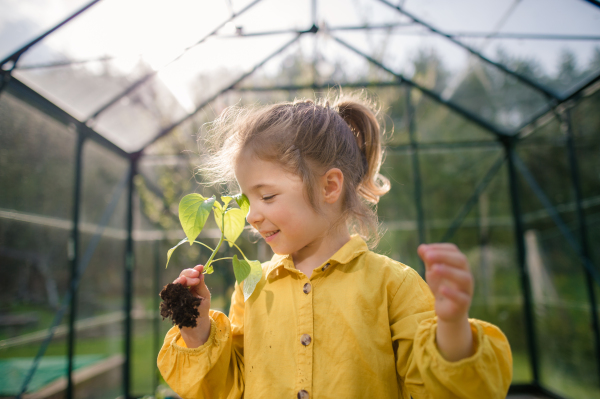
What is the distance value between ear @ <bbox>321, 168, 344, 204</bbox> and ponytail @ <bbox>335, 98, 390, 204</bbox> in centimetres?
16

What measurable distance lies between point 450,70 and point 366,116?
2.26 metres

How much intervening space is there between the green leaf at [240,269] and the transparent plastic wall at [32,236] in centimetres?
149

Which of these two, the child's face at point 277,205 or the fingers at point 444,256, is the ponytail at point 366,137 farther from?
the fingers at point 444,256

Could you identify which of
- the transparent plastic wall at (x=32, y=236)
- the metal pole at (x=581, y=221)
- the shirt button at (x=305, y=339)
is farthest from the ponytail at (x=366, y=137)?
the metal pole at (x=581, y=221)

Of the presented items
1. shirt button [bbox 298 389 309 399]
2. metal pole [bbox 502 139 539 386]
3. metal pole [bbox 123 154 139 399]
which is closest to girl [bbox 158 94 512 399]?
shirt button [bbox 298 389 309 399]

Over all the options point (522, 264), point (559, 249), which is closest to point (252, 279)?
point (559, 249)

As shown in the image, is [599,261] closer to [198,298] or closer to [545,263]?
[545,263]

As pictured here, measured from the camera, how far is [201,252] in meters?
3.25

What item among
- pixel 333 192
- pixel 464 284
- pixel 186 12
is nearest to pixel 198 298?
pixel 333 192

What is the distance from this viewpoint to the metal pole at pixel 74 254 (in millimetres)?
2199

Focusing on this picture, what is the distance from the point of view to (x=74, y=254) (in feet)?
7.52

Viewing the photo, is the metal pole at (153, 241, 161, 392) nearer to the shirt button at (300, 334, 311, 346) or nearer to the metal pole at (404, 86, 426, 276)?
the metal pole at (404, 86, 426, 276)

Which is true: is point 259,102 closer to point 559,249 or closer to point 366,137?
point 366,137

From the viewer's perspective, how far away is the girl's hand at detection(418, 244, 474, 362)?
1.81 ft
